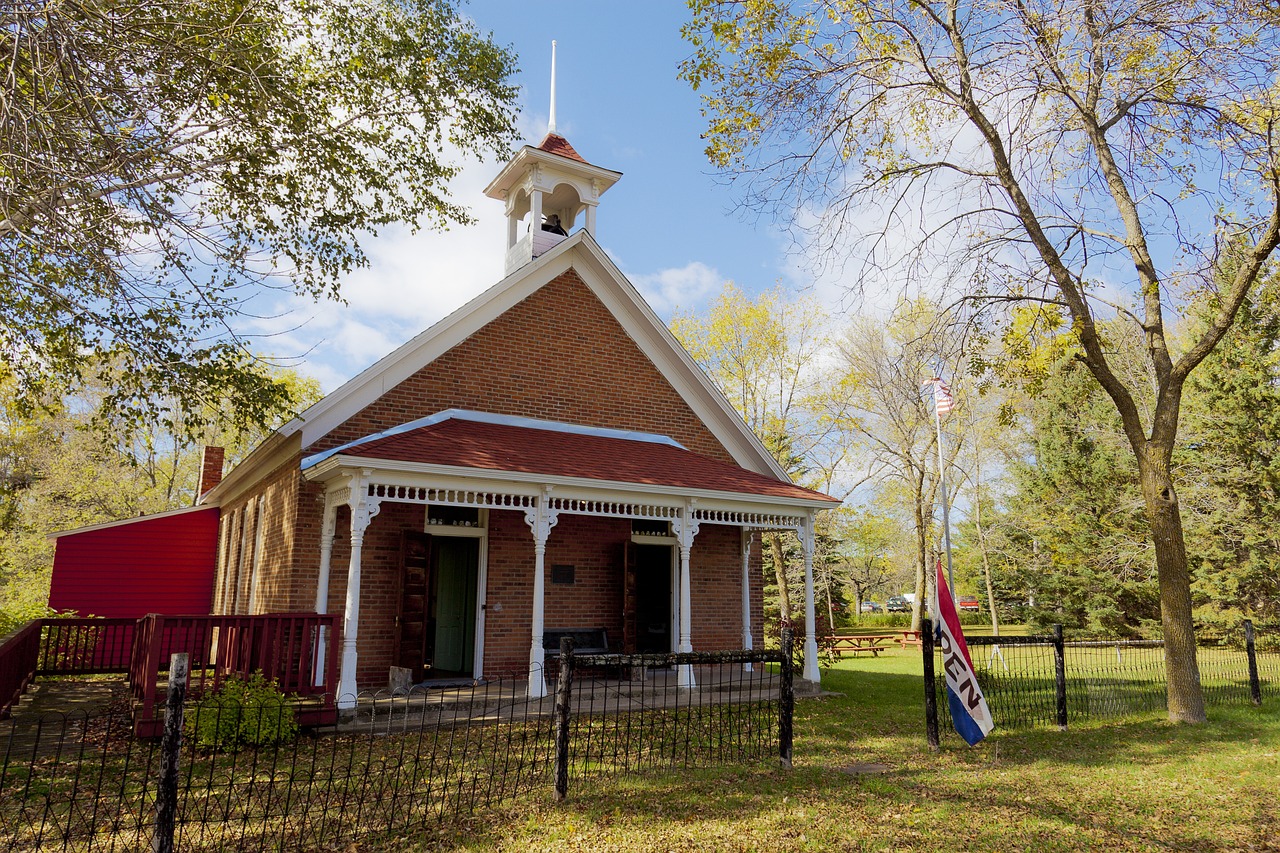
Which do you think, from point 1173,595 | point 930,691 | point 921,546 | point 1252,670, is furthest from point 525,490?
point 921,546

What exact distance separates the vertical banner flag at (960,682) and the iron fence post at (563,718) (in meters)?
3.60

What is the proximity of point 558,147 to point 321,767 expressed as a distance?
12385 millimetres

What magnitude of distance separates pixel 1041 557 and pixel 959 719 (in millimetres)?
26030

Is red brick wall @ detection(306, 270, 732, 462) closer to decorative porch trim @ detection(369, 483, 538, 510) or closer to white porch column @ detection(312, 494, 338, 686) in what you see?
white porch column @ detection(312, 494, 338, 686)

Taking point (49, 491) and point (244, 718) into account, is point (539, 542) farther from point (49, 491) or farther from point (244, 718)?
point (49, 491)

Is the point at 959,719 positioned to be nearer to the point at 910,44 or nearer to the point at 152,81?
the point at 910,44

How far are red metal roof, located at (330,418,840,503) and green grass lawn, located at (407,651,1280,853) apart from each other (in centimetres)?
414

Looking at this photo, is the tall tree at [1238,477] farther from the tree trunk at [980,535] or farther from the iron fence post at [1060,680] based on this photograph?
the iron fence post at [1060,680]

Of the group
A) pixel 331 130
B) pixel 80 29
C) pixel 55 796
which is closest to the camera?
pixel 55 796

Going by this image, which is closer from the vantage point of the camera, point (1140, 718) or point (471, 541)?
point (1140, 718)

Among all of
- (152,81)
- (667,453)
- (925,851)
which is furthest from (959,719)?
(152,81)

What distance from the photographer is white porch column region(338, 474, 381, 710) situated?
348 inches

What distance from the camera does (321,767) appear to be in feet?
23.3

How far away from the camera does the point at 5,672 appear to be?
28.9ft
